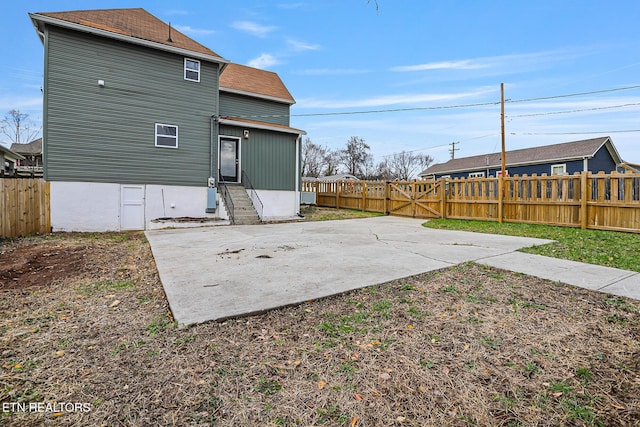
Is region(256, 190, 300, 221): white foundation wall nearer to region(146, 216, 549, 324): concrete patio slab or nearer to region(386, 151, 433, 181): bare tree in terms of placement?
region(146, 216, 549, 324): concrete patio slab

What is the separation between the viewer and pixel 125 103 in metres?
10.3

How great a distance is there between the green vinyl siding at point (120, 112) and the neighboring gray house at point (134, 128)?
3 centimetres

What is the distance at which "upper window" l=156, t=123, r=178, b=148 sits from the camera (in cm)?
1089

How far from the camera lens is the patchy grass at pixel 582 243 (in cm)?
507

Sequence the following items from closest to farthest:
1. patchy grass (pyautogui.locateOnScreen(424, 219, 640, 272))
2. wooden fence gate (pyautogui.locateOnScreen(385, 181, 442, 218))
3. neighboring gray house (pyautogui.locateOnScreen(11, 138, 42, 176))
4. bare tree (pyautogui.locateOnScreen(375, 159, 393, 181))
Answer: patchy grass (pyautogui.locateOnScreen(424, 219, 640, 272)), wooden fence gate (pyautogui.locateOnScreen(385, 181, 442, 218)), neighboring gray house (pyautogui.locateOnScreen(11, 138, 42, 176)), bare tree (pyautogui.locateOnScreen(375, 159, 393, 181))

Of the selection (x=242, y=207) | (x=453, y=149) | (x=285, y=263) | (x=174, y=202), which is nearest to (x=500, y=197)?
(x=285, y=263)

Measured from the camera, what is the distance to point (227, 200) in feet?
38.9

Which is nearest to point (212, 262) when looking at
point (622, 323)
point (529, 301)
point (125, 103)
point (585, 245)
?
point (529, 301)

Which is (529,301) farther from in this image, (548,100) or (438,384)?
(548,100)

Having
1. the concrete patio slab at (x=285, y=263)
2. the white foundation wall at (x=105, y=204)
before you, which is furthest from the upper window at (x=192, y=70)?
the concrete patio slab at (x=285, y=263)

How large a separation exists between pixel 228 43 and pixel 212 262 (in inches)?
549

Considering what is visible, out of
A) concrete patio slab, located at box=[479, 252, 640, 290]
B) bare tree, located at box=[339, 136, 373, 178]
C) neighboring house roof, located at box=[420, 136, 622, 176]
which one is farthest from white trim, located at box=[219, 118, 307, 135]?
bare tree, located at box=[339, 136, 373, 178]

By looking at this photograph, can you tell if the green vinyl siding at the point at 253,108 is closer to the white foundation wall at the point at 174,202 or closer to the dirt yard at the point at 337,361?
the white foundation wall at the point at 174,202

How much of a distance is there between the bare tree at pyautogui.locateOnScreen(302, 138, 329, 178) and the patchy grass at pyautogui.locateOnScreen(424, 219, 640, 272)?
4118 cm
